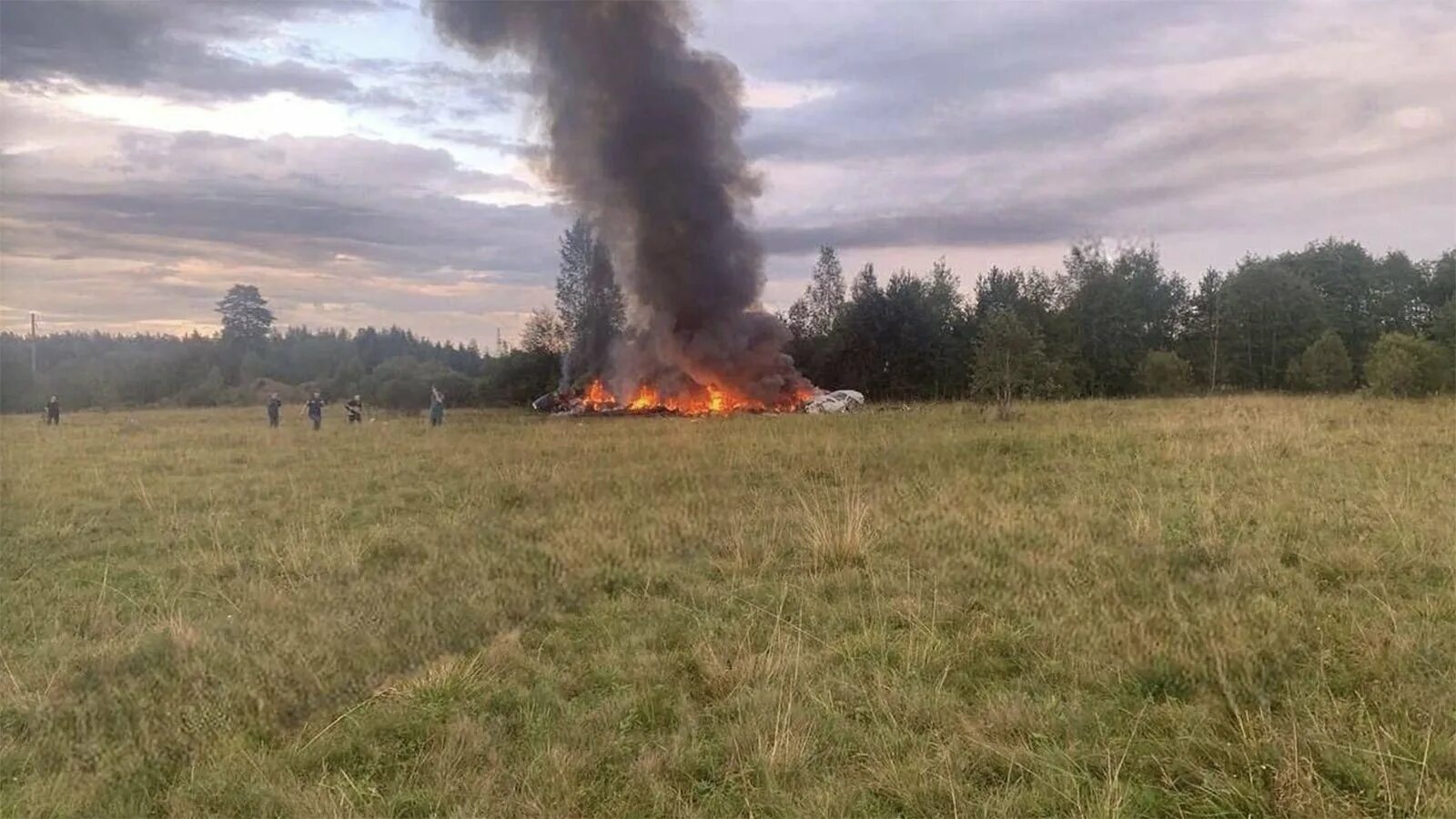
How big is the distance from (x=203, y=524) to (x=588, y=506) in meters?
4.88

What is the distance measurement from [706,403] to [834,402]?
21.3ft

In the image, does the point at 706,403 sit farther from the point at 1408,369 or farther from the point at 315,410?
the point at 1408,369

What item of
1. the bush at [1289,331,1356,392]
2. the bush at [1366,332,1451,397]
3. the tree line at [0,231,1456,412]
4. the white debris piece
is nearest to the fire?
the white debris piece

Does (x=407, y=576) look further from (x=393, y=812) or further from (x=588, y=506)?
(x=393, y=812)

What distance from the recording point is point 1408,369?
24891 millimetres

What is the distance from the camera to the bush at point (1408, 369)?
82.4ft

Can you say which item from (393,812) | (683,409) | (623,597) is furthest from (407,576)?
(683,409)

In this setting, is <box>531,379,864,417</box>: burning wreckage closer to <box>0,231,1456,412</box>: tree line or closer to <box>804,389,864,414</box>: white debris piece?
<box>804,389,864,414</box>: white debris piece

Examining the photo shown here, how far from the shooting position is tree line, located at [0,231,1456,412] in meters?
49.0

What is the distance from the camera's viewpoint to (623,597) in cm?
696

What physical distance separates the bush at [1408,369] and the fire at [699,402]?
21.2 m

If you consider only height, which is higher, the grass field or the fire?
the fire

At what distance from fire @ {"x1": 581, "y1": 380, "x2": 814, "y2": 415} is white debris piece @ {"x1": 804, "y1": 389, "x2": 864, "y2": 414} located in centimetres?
99

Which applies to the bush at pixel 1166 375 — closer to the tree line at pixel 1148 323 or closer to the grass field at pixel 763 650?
the tree line at pixel 1148 323
